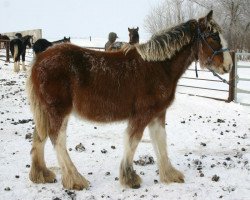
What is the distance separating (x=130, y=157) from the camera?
5086 millimetres

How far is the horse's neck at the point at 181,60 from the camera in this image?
17.0 ft

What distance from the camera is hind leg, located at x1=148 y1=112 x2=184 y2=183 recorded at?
5.30 m

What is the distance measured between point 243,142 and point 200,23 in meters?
3.01

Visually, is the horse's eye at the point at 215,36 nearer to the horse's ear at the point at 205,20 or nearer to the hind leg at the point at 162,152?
the horse's ear at the point at 205,20

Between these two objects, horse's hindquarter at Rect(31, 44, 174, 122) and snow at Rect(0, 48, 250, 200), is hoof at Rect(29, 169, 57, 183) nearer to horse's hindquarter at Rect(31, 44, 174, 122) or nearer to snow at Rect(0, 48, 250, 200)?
snow at Rect(0, 48, 250, 200)

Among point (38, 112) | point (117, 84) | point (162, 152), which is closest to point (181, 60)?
point (117, 84)

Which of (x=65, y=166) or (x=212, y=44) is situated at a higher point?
(x=212, y=44)

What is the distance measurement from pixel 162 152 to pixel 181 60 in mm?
1352

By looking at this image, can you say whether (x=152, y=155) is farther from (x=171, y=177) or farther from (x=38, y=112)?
(x=38, y=112)

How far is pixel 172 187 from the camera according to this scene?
5066 millimetres

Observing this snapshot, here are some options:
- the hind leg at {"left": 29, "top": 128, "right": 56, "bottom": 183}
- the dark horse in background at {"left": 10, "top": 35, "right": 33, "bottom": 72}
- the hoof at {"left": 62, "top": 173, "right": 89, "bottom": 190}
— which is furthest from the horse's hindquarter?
the dark horse in background at {"left": 10, "top": 35, "right": 33, "bottom": 72}

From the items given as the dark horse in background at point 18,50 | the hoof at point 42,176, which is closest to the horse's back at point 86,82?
the hoof at point 42,176

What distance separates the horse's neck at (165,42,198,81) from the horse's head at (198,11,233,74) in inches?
4.9

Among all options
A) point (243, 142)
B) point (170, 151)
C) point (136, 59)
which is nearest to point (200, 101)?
point (243, 142)
